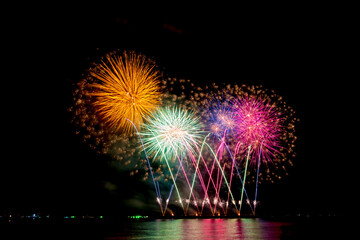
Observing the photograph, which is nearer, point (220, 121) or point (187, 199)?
point (220, 121)

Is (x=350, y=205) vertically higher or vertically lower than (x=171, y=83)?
lower

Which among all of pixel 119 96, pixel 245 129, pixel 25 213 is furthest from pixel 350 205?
pixel 25 213

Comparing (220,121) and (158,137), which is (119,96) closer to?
(158,137)

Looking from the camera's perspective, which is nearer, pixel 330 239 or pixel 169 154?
pixel 330 239

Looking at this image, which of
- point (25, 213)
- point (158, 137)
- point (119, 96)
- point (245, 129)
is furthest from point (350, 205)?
point (25, 213)

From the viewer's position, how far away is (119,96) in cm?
1903

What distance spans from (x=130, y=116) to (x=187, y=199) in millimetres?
25062

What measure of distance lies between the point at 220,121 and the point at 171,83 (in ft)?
12.6

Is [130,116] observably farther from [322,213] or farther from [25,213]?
[322,213]

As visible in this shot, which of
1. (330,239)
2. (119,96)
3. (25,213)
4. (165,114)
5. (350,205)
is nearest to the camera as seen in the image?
(330,239)

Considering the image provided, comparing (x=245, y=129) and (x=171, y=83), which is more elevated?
(x=171, y=83)

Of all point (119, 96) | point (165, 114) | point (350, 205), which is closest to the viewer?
point (119, 96)

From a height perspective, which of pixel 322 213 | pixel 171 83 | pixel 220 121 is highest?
pixel 171 83

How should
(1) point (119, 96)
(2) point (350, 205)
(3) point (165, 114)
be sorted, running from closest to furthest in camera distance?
(1) point (119, 96)
(3) point (165, 114)
(2) point (350, 205)
